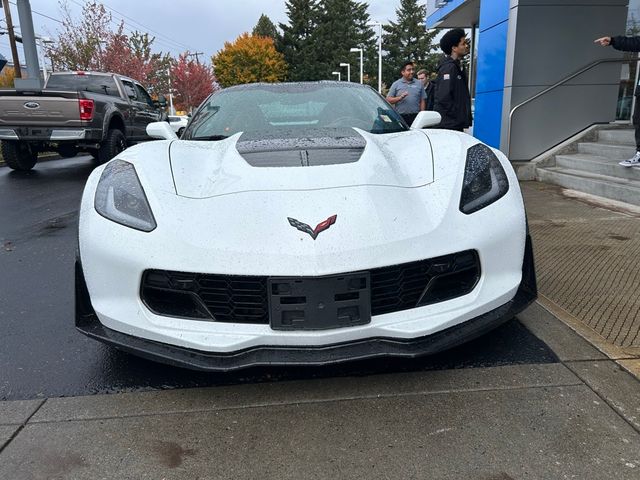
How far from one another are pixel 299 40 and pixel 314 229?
6282cm

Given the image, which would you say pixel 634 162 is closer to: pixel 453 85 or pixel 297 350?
pixel 453 85

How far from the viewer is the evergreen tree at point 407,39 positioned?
211 ft

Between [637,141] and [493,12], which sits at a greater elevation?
[493,12]

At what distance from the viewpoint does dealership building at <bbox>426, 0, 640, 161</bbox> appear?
7.48 metres

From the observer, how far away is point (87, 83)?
10688 millimetres

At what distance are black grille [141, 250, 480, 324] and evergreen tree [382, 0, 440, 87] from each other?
65958 millimetres

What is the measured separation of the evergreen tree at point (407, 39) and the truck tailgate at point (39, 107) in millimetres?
60147

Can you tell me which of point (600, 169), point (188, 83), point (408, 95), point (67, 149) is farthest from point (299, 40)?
point (600, 169)

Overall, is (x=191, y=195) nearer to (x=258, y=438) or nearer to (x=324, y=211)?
(x=324, y=211)

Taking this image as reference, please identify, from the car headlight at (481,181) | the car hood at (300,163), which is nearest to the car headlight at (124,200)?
the car hood at (300,163)

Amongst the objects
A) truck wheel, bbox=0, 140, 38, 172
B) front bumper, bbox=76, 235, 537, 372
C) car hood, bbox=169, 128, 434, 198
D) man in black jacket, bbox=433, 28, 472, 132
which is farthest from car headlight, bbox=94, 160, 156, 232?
truck wheel, bbox=0, 140, 38, 172

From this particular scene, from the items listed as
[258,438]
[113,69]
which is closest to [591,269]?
[258,438]

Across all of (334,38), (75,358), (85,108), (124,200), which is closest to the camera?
(124,200)

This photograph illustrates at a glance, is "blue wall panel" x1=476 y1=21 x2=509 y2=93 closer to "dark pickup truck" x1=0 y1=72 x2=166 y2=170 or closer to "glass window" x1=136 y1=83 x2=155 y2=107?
"dark pickup truck" x1=0 y1=72 x2=166 y2=170
